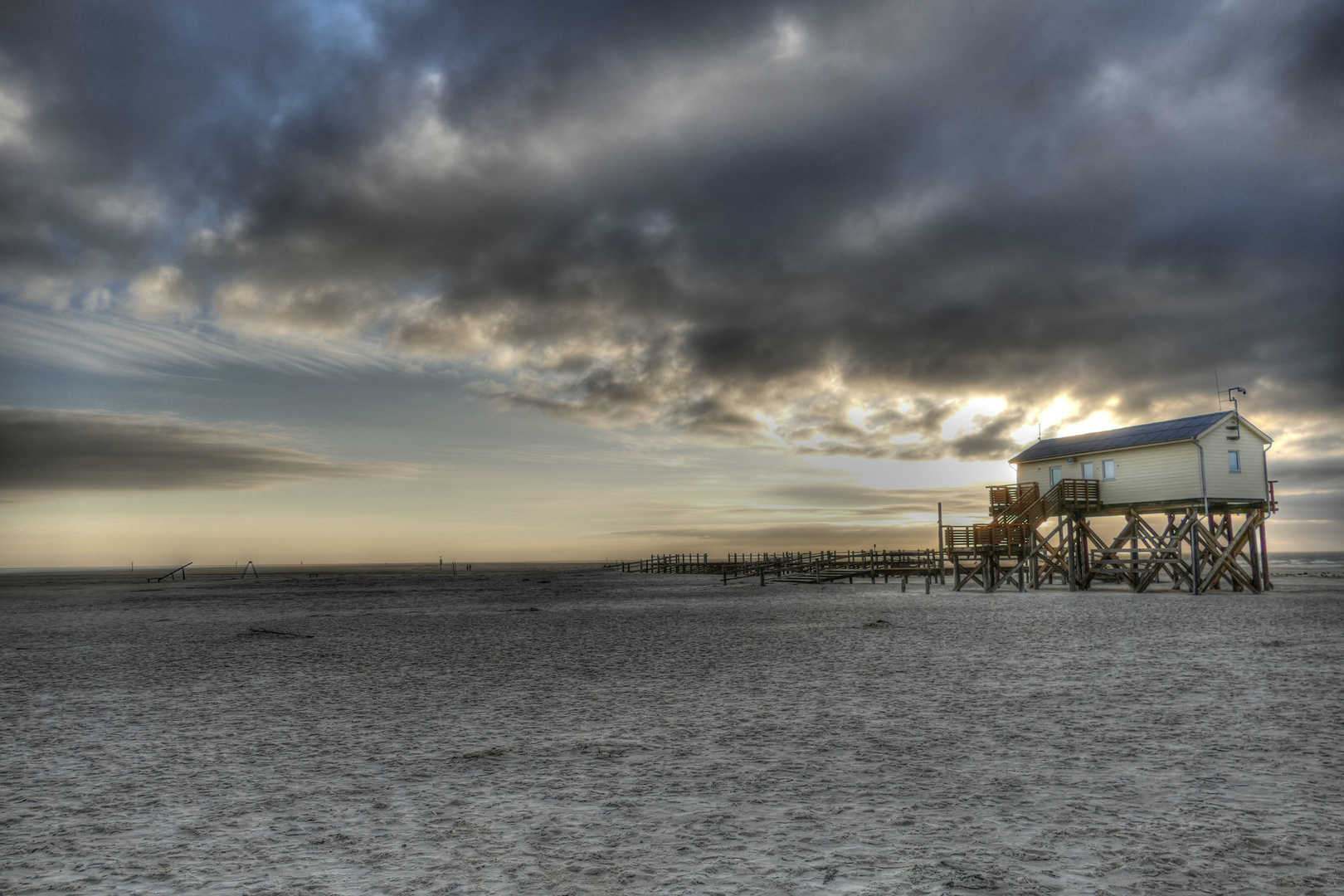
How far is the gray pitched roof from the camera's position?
36281 mm

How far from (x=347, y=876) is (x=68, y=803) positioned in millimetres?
3816

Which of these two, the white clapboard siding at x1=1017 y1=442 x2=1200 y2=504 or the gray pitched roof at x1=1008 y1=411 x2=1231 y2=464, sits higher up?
the gray pitched roof at x1=1008 y1=411 x2=1231 y2=464

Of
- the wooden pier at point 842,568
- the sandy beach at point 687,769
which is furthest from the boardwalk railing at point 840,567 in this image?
the sandy beach at point 687,769

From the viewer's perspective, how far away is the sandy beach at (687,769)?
5.69 metres

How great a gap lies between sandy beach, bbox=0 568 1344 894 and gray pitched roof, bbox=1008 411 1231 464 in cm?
1992

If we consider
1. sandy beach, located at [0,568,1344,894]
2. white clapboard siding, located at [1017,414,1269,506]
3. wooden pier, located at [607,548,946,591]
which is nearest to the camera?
sandy beach, located at [0,568,1344,894]

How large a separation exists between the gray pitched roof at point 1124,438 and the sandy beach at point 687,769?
19.9 m

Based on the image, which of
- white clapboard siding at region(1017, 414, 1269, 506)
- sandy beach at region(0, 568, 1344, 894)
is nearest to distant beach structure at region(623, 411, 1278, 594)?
white clapboard siding at region(1017, 414, 1269, 506)

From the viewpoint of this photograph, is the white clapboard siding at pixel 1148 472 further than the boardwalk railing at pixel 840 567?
No

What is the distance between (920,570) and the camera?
200 feet

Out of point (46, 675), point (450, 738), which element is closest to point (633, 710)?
point (450, 738)

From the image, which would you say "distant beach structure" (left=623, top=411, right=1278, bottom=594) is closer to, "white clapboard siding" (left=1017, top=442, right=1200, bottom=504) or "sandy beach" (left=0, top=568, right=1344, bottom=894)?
"white clapboard siding" (left=1017, top=442, right=1200, bottom=504)

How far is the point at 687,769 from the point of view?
8.37m

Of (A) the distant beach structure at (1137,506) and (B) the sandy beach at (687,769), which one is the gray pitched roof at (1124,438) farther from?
(B) the sandy beach at (687,769)
